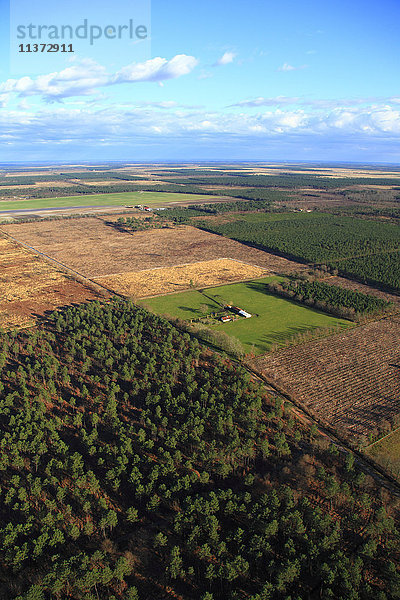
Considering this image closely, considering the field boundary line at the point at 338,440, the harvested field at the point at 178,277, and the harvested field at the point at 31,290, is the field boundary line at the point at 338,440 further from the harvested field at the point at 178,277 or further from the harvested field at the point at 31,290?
the harvested field at the point at 31,290

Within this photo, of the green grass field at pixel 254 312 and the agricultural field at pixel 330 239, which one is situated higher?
the agricultural field at pixel 330 239

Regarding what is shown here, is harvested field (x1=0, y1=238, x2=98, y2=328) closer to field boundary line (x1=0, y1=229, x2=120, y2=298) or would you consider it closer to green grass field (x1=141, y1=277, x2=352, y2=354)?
field boundary line (x1=0, y1=229, x2=120, y2=298)

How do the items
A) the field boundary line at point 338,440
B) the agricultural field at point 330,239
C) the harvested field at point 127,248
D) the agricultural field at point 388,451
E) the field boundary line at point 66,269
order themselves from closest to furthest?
the field boundary line at point 338,440 → the agricultural field at point 388,451 → the field boundary line at point 66,269 → the agricultural field at point 330,239 → the harvested field at point 127,248

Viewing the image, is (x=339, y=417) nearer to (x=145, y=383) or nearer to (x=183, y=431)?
(x=183, y=431)

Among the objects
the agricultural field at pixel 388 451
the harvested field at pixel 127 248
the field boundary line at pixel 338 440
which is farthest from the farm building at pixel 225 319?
the harvested field at pixel 127 248

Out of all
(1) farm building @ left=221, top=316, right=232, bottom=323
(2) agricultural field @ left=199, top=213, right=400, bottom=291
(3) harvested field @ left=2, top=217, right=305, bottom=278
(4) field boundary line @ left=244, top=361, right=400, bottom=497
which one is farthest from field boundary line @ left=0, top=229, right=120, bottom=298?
(2) agricultural field @ left=199, top=213, right=400, bottom=291

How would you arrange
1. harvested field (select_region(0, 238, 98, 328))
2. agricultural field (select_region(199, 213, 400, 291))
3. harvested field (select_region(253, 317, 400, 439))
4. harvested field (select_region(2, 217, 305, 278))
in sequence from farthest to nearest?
harvested field (select_region(2, 217, 305, 278))
agricultural field (select_region(199, 213, 400, 291))
harvested field (select_region(0, 238, 98, 328))
harvested field (select_region(253, 317, 400, 439))
